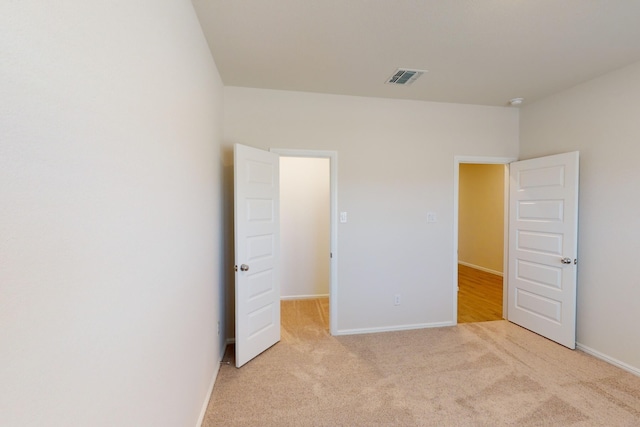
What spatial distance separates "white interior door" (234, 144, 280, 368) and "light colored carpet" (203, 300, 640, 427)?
0.74ft

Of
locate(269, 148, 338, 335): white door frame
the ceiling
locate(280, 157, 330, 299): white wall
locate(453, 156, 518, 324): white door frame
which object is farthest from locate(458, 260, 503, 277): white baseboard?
locate(269, 148, 338, 335): white door frame

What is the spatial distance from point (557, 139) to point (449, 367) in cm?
268

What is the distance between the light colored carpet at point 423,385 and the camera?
6.07 ft

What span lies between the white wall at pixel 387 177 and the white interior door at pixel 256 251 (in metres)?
0.47

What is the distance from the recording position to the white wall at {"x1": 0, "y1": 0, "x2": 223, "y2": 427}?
520 millimetres

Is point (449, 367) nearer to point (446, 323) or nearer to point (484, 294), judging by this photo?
point (446, 323)

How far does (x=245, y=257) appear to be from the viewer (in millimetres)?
2455

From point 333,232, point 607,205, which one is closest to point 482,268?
point 607,205

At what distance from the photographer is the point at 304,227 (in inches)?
171

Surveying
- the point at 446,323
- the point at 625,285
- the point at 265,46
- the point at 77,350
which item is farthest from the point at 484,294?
the point at 77,350

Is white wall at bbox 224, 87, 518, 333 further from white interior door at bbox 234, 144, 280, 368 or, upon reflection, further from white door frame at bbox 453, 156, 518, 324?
white interior door at bbox 234, 144, 280, 368

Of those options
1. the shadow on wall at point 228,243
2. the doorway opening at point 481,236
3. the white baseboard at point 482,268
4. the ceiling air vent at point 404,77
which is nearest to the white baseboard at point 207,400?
the shadow on wall at point 228,243

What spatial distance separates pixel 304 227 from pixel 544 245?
3032 millimetres

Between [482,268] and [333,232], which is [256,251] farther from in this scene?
[482,268]
